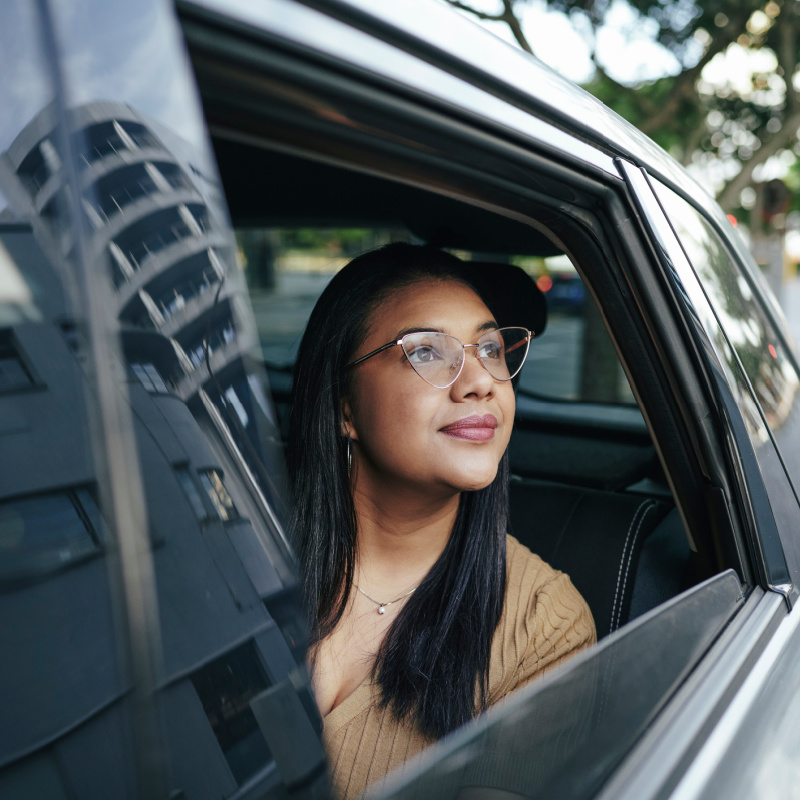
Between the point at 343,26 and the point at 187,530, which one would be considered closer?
the point at 187,530

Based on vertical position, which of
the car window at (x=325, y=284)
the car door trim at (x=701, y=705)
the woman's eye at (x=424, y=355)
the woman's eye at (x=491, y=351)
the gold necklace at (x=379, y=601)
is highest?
the car window at (x=325, y=284)

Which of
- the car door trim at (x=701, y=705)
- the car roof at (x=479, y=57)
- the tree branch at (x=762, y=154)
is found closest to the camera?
the car roof at (x=479, y=57)

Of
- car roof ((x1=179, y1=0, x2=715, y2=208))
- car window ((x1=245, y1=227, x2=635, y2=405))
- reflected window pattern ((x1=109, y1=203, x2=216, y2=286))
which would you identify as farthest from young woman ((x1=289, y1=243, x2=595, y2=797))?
reflected window pattern ((x1=109, y1=203, x2=216, y2=286))

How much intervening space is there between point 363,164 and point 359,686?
3.63 ft

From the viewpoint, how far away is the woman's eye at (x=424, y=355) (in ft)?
5.35

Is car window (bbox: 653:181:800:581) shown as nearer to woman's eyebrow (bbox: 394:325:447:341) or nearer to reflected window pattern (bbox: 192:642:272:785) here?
woman's eyebrow (bbox: 394:325:447:341)

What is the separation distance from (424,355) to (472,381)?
0.13 m

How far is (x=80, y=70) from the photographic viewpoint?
500 millimetres

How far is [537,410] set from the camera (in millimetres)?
3307

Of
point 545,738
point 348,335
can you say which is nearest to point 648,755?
point 545,738

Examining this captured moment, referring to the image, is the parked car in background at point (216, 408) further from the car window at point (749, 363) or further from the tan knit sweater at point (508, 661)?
the tan knit sweater at point (508, 661)

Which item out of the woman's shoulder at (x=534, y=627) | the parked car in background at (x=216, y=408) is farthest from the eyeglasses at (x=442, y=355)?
the woman's shoulder at (x=534, y=627)

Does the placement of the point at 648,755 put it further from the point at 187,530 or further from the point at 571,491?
the point at 571,491

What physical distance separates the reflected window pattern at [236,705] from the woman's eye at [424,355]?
1103mm
